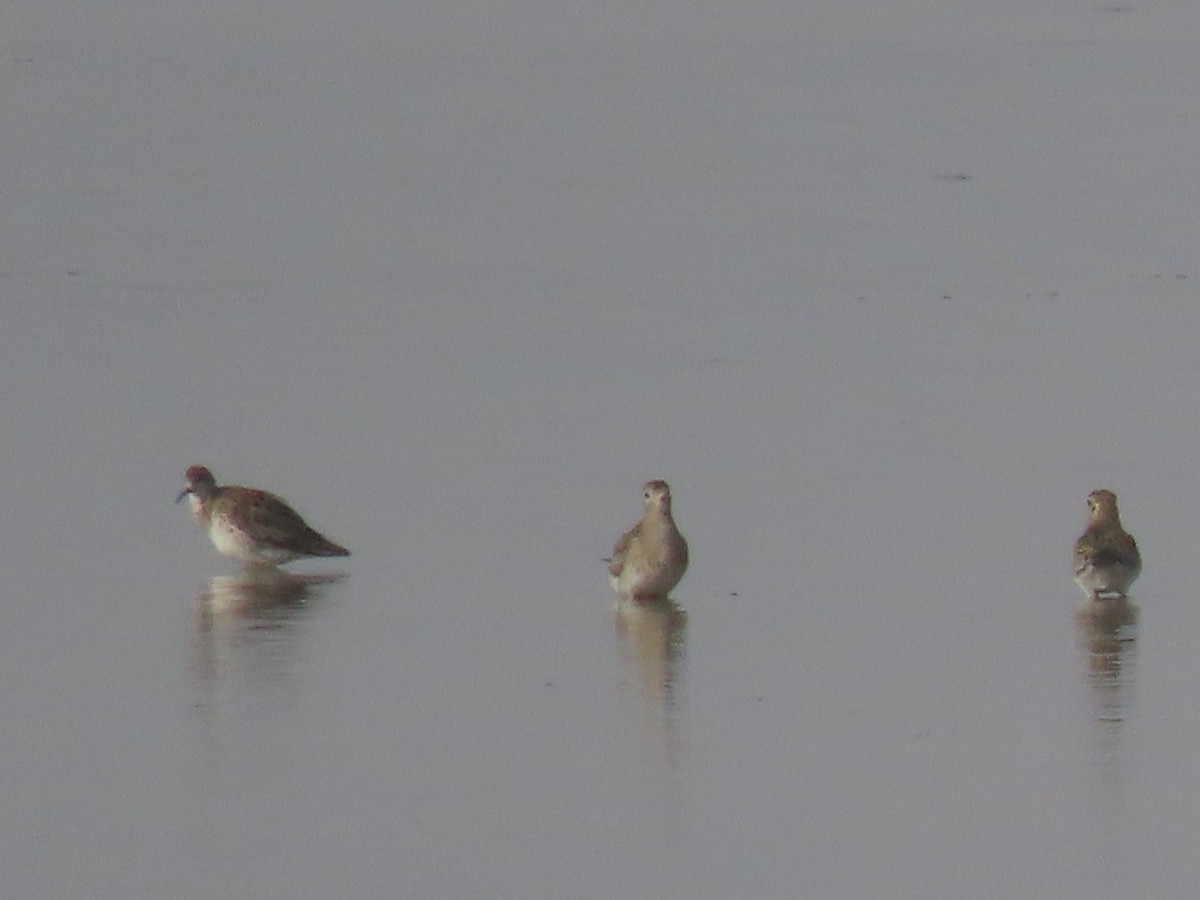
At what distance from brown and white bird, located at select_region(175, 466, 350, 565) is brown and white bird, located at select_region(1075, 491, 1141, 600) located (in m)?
2.34

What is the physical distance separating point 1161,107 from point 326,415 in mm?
11442

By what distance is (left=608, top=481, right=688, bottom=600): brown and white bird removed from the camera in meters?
10.1

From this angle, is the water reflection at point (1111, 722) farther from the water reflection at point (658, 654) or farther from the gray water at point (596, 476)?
the water reflection at point (658, 654)

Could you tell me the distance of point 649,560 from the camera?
33.1 feet

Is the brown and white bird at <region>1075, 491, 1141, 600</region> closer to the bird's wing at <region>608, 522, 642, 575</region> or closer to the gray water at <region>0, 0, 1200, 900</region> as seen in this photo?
the gray water at <region>0, 0, 1200, 900</region>

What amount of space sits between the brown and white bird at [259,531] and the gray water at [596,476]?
104mm

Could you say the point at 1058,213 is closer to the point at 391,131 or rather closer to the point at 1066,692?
the point at 391,131

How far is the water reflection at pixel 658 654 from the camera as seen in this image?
27.6ft

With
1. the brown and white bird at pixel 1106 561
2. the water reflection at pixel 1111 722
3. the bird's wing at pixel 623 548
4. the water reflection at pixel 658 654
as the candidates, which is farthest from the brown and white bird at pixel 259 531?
the water reflection at pixel 1111 722

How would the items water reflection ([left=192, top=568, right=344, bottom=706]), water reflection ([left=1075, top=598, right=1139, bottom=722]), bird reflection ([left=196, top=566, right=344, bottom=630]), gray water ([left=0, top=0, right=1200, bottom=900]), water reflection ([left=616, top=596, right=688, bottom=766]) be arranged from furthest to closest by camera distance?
1. bird reflection ([left=196, top=566, right=344, bottom=630])
2. water reflection ([left=192, top=568, right=344, bottom=706])
3. water reflection ([left=1075, top=598, right=1139, bottom=722])
4. water reflection ([left=616, top=596, right=688, bottom=766])
5. gray water ([left=0, top=0, right=1200, bottom=900])

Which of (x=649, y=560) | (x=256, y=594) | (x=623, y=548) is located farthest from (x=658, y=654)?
(x=256, y=594)

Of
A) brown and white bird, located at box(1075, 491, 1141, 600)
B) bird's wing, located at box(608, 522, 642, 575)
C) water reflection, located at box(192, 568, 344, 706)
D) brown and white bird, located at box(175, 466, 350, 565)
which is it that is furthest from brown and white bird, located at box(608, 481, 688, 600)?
brown and white bird, located at box(1075, 491, 1141, 600)

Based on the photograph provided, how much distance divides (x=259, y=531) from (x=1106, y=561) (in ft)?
8.95

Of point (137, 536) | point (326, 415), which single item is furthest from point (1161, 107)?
point (137, 536)
